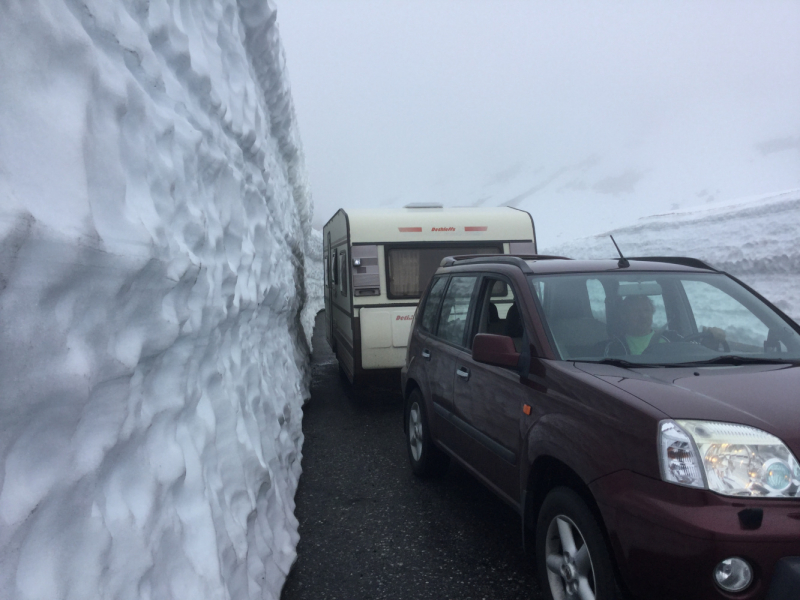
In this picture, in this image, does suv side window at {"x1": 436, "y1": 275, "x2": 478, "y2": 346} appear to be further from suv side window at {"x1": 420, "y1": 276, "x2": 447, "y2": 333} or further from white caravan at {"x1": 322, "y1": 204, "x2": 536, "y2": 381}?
white caravan at {"x1": 322, "y1": 204, "x2": 536, "y2": 381}

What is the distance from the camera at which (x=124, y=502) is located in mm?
2119

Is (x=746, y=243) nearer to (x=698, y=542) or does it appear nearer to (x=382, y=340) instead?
(x=382, y=340)

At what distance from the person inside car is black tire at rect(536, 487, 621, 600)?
946 millimetres

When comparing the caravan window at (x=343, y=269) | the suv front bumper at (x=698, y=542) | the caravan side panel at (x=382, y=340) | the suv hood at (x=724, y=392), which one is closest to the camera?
the suv front bumper at (x=698, y=542)

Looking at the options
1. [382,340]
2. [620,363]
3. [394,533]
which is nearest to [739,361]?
[620,363]

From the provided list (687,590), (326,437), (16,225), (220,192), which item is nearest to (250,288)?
(220,192)

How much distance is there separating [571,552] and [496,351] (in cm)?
115

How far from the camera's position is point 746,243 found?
16438mm

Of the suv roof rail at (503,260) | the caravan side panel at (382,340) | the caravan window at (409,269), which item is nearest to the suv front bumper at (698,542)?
the suv roof rail at (503,260)

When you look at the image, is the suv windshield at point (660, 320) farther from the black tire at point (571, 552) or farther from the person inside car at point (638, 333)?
the black tire at point (571, 552)

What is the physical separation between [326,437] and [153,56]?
4.83 m

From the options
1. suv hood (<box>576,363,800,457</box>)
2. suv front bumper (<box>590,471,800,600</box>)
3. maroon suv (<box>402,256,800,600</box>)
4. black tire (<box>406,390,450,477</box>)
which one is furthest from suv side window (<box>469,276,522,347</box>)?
suv front bumper (<box>590,471,800,600</box>)

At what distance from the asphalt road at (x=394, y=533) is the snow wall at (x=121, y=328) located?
38 cm

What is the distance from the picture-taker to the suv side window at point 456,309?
463 cm
